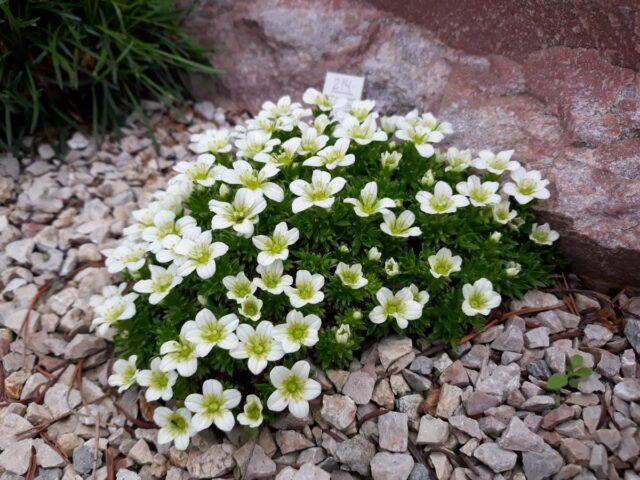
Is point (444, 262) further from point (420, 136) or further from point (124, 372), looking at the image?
point (124, 372)

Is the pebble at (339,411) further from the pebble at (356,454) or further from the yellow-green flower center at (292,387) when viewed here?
the yellow-green flower center at (292,387)

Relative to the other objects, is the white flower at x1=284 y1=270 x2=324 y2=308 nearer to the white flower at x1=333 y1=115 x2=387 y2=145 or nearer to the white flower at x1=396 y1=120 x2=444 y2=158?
the white flower at x1=333 y1=115 x2=387 y2=145

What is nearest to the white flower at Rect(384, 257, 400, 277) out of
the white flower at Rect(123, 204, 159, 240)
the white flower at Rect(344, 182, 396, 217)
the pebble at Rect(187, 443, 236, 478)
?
the white flower at Rect(344, 182, 396, 217)

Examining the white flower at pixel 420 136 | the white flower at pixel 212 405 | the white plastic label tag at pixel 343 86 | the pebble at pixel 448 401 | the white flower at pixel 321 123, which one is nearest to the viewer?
the white flower at pixel 212 405

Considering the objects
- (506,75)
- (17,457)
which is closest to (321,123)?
(506,75)

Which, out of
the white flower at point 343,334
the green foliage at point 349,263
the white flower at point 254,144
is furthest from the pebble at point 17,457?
the white flower at point 254,144

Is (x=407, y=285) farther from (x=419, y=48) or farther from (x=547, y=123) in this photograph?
(x=419, y=48)

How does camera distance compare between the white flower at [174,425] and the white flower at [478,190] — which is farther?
the white flower at [478,190]
